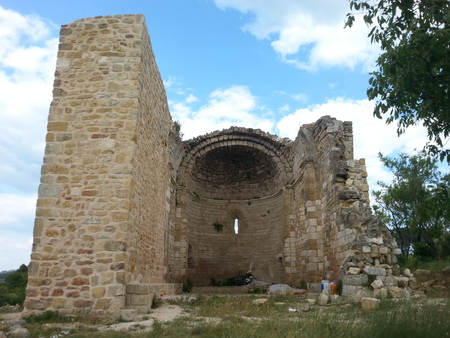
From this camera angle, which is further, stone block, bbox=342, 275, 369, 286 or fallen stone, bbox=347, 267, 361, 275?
fallen stone, bbox=347, 267, 361, 275

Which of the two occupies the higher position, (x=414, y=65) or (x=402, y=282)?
(x=414, y=65)

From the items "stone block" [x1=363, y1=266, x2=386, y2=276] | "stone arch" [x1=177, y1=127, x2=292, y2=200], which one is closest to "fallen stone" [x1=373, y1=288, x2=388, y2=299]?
"stone block" [x1=363, y1=266, x2=386, y2=276]

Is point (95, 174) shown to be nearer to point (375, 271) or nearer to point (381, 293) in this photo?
point (381, 293)

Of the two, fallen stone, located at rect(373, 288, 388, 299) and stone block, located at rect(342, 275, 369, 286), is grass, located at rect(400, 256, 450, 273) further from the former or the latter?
fallen stone, located at rect(373, 288, 388, 299)

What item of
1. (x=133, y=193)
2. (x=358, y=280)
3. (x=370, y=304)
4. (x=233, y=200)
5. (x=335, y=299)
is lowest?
(x=335, y=299)

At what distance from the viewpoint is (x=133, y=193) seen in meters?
7.40

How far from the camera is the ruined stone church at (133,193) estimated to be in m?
6.71

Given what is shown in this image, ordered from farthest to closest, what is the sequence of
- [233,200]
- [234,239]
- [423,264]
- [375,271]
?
[233,200]
[234,239]
[423,264]
[375,271]

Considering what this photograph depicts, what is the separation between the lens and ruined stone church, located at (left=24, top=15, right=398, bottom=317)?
671cm

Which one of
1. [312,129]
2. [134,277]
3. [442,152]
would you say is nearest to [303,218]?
[312,129]

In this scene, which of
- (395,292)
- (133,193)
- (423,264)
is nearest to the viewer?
(133,193)

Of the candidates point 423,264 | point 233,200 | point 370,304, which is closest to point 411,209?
point 423,264

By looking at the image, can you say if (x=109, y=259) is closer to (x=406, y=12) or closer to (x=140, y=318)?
(x=140, y=318)

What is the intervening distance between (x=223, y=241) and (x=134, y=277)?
964 centimetres
